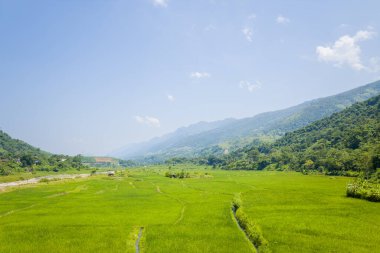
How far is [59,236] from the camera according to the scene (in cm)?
2528

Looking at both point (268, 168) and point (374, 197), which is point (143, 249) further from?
point (268, 168)

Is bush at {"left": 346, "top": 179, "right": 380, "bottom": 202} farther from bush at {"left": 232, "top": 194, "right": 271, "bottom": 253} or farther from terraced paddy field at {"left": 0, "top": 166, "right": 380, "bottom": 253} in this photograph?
bush at {"left": 232, "top": 194, "right": 271, "bottom": 253}

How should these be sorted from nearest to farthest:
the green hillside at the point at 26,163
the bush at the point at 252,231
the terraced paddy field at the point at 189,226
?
the terraced paddy field at the point at 189,226 → the bush at the point at 252,231 → the green hillside at the point at 26,163

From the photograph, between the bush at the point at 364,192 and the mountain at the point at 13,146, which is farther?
the mountain at the point at 13,146

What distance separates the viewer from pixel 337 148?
10406 cm

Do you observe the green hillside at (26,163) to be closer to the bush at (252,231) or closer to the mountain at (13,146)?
the mountain at (13,146)

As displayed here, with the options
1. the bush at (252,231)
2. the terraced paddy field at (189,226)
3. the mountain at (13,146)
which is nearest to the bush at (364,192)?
the terraced paddy field at (189,226)

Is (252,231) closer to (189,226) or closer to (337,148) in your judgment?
(189,226)

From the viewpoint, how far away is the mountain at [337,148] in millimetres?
76062

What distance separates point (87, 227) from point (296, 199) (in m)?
26.3

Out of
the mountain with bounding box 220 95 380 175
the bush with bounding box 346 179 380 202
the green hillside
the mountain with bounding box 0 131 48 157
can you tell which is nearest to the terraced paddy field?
the bush with bounding box 346 179 380 202

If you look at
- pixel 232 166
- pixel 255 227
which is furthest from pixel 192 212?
pixel 232 166

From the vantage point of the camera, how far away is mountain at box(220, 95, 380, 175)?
250 ft

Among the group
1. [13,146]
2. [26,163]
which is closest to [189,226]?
[26,163]
